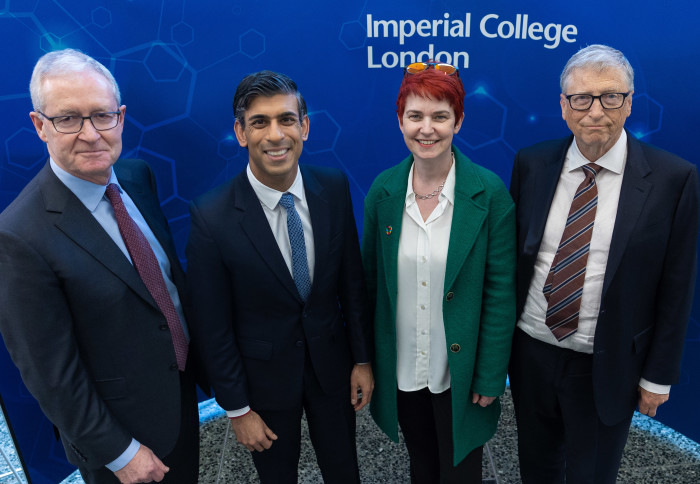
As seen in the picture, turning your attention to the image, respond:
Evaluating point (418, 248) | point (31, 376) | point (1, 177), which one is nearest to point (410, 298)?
point (418, 248)

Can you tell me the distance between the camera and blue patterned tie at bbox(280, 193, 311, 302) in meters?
1.83

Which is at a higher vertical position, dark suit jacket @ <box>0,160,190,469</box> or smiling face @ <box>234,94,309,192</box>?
smiling face @ <box>234,94,309,192</box>

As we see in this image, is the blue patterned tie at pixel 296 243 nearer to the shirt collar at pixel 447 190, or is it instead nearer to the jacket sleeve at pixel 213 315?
the jacket sleeve at pixel 213 315

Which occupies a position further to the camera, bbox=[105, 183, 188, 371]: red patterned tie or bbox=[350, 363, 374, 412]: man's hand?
bbox=[350, 363, 374, 412]: man's hand

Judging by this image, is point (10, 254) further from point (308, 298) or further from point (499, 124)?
point (499, 124)

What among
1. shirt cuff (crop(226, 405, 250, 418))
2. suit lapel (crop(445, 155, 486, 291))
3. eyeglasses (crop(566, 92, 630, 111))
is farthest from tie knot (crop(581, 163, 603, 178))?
shirt cuff (crop(226, 405, 250, 418))

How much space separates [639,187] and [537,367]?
0.75m

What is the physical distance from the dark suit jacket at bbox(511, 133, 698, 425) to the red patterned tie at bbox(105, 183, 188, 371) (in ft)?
4.03

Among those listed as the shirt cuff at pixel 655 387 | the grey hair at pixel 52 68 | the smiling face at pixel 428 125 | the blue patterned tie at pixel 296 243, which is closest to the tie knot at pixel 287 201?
the blue patterned tie at pixel 296 243

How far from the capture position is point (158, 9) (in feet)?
7.46

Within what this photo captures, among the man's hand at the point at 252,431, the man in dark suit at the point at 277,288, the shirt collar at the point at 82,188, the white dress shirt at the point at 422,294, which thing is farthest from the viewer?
the man's hand at the point at 252,431

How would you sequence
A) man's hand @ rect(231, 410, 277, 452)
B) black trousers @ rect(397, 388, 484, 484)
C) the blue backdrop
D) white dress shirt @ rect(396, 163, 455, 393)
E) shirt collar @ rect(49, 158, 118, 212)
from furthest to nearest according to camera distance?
1. the blue backdrop
2. black trousers @ rect(397, 388, 484, 484)
3. man's hand @ rect(231, 410, 277, 452)
4. white dress shirt @ rect(396, 163, 455, 393)
5. shirt collar @ rect(49, 158, 118, 212)

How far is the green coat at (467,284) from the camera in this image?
1820mm

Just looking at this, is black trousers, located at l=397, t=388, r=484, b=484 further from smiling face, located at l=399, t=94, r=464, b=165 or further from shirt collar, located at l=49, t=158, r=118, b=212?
shirt collar, located at l=49, t=158, r=118, b=212
